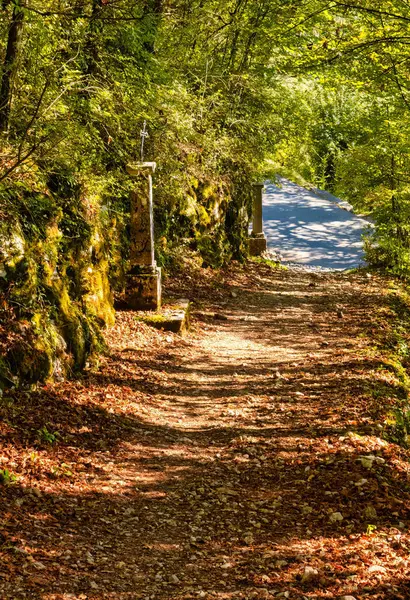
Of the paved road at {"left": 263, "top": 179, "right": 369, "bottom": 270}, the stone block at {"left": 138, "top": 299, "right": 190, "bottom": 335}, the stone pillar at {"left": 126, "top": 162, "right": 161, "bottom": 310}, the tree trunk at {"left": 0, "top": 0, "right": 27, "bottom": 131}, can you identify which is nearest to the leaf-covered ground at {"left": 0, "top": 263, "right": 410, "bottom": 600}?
the stone block at {"left": 138, "top": 299, "right": 190, "bottom": 335}

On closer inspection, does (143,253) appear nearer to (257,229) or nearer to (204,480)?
(204,480)

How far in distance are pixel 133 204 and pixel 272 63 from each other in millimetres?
9637

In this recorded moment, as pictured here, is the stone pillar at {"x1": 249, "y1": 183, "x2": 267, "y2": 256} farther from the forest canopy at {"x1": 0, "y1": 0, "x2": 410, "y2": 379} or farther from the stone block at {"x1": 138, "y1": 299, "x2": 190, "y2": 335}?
the stone block at {"x1": 138, "y1": 299, "x2": 190, "y2": 335}

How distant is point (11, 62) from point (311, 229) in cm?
2200

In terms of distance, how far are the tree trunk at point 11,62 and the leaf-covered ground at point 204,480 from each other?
9.28ft

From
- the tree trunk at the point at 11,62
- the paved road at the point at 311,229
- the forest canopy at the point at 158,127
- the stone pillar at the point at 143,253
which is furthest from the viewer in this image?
the paved road at the point at 311,229

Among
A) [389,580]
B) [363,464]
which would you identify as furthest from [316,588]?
[363,464]

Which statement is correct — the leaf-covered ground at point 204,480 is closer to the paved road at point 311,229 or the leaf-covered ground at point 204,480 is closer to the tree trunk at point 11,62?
the tree trunk at point 11,62

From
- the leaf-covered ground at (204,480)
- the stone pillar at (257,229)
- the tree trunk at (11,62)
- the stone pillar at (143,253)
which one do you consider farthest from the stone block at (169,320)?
the stone pillar at (257,229)

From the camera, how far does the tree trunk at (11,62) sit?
6.14 metres

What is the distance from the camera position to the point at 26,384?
5.90m

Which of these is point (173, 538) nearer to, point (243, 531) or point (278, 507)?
point (243, 531)

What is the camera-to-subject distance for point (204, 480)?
5520mm

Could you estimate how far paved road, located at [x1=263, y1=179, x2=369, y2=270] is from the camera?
23.9 meters
